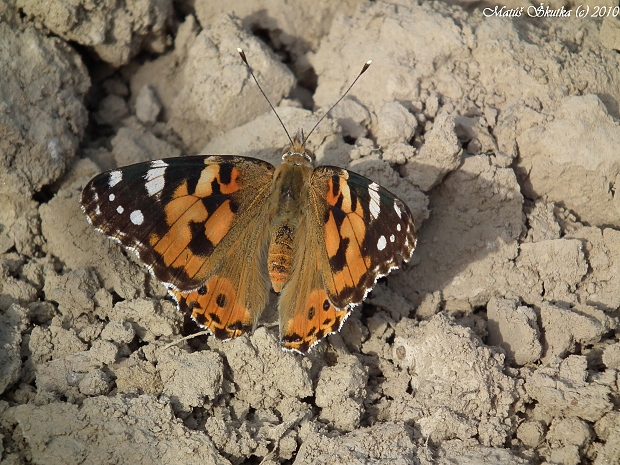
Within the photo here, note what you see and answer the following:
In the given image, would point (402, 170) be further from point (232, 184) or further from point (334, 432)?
point (334, 432)

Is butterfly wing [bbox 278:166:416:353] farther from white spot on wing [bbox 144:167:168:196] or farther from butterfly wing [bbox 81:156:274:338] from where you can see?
white spot on wing [bbox 144:167:168:196]

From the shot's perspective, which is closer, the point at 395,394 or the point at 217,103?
the point at 395,394

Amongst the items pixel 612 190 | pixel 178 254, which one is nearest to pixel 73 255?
pixel 178 254

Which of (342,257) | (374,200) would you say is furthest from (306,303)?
(374,200)

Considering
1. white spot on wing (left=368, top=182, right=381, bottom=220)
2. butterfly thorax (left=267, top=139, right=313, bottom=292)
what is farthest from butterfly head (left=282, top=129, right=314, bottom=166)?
white spot on wing (left=368, top=182, right=381, bottom=220)

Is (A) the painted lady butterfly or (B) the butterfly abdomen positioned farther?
(B) the butterfly abdomen

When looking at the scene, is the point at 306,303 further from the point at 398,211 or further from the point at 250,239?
the point at 398,211
